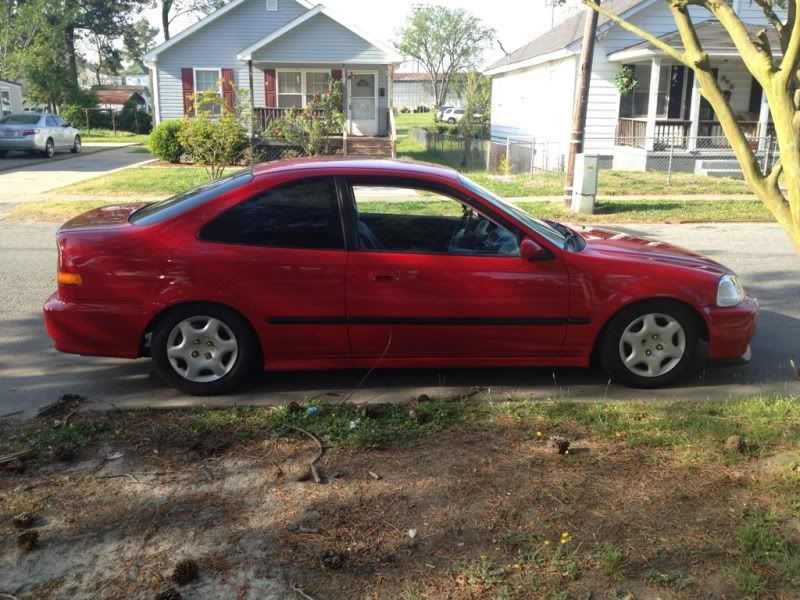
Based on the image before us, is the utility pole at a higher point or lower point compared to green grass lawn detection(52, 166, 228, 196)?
higher

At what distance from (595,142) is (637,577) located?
23387 mm

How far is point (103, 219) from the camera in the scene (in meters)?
5.24

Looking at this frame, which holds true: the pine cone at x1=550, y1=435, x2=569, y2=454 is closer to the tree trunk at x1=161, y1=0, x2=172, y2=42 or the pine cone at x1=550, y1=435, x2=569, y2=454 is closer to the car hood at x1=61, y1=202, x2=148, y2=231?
the car hood at x1=61, y1=202, x2=148, y2=231

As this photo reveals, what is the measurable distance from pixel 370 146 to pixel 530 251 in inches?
884

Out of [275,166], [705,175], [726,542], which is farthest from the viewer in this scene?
[705,175]

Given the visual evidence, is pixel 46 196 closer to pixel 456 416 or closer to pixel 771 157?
pixel 456 416

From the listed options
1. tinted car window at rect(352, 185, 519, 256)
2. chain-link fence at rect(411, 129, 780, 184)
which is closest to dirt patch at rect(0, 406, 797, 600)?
tinted car window at rect(352, 185, 519, 256)

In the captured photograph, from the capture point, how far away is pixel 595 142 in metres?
24.7

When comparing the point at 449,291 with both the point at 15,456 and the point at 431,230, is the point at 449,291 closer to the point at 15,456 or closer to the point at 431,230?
the point at 431,230

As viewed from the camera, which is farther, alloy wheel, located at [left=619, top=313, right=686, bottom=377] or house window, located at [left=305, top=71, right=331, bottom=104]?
house window, located at [left=305, top=71, right=331, bottom=104]

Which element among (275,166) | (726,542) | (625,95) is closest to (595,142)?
(625,95)

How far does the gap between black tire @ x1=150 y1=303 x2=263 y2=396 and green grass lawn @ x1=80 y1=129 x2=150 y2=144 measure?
37189 mm

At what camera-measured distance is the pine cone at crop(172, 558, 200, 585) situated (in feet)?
9.14

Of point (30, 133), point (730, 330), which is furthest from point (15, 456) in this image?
point (30, 133)
